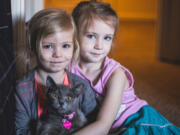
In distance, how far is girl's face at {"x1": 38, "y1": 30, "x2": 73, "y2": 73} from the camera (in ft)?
3.10

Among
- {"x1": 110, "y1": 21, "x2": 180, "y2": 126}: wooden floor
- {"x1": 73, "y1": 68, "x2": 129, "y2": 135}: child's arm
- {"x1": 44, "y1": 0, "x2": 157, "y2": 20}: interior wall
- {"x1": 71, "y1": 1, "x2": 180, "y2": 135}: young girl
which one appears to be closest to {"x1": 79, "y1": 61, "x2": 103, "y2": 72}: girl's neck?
{"x1": 71, "y1": 1, "x2": 180, "y2": 135}: young girl

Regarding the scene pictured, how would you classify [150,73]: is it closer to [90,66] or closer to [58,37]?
[90,66]

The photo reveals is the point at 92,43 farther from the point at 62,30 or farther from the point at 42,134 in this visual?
the point at 42,134

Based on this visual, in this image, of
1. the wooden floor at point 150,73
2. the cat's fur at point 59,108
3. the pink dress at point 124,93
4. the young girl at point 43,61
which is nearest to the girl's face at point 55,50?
the young girl at point 43,61

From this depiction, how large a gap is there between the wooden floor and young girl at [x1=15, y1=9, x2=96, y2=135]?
78 centimetres

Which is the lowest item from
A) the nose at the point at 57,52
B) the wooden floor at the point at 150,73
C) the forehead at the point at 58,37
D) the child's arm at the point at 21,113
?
the wooden floor at the point at 150,73

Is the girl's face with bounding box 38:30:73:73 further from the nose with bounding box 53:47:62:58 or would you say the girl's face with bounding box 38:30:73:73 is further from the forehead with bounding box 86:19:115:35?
the forehead with bounding box 86:19:115:35

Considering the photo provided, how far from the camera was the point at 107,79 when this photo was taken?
113 cm

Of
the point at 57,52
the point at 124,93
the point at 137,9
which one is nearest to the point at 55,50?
the point at 57,52

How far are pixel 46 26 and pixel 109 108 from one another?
1.48ft

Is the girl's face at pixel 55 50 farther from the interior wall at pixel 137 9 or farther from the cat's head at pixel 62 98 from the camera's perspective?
the interior wall at pixel 137 9

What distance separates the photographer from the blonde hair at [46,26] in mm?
950

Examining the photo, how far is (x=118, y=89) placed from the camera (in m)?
1.08

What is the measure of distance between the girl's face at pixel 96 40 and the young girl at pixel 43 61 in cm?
9
